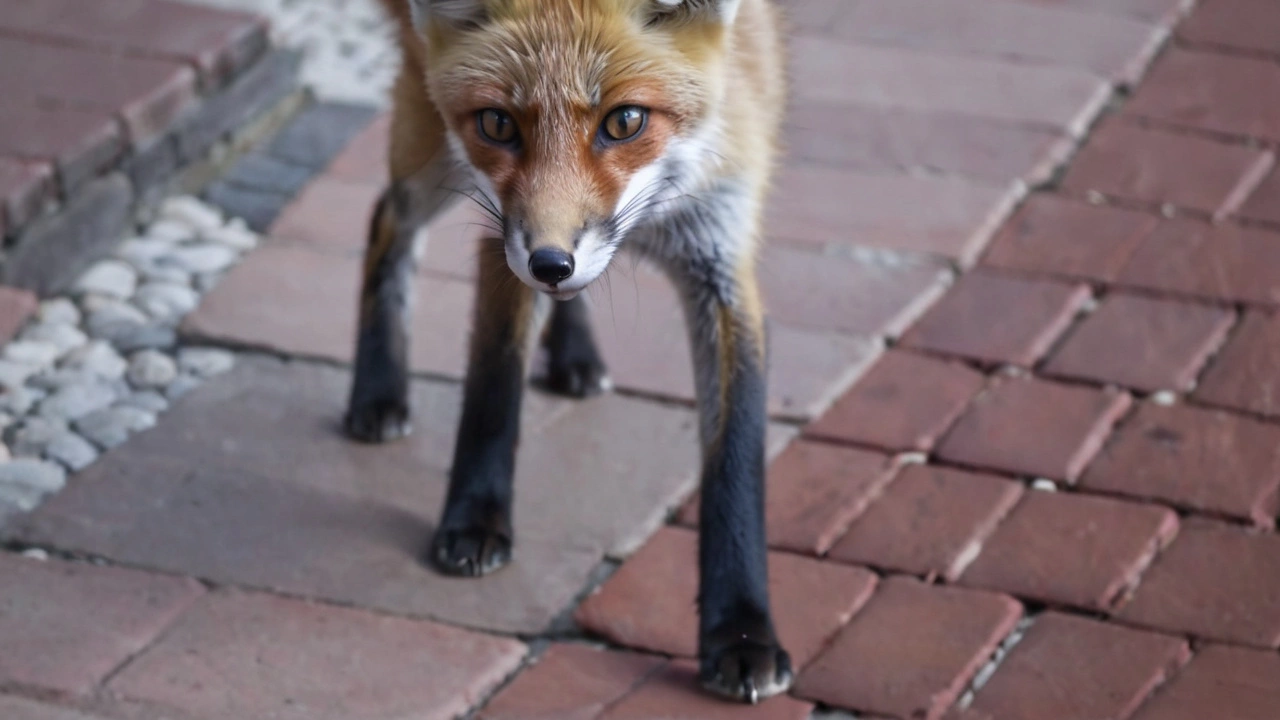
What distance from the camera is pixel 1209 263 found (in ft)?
14.0

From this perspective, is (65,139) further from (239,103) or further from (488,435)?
(488,435)

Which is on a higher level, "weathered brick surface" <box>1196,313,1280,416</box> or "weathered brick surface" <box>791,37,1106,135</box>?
"weathered brick surface" <box>791,37,1106,135</box>

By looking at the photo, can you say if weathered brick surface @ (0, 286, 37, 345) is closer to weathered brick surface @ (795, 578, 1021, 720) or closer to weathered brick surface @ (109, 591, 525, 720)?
weathered brick surface @ (109, 591, 525, 720)

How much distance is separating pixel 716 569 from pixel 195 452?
1257mm

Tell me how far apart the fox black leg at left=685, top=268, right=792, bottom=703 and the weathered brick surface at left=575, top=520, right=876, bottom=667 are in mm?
115

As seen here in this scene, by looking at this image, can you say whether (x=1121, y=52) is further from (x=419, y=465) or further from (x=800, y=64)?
(x=419, y=465)

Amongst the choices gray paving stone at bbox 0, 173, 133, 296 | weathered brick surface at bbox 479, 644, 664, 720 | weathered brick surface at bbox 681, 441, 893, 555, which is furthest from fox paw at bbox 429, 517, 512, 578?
gray paving stone at bbox 0, 173, 133, 296

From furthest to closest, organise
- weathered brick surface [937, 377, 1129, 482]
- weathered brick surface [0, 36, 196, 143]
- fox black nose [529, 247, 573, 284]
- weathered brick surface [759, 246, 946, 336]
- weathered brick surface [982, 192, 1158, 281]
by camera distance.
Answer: weathered brick surface [0, 36, 196, 143], weathered brick surface [982, 192, 1158, 281], weathered brick surface [759, 246, 946, 336], weathered brick surface [937, 377, 1129, 482], fox black nose [529, 247, 573, 284]

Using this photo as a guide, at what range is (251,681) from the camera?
2.95 meters

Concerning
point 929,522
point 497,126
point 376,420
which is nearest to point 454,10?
point 497,126

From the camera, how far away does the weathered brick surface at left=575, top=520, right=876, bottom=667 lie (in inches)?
Result: 122

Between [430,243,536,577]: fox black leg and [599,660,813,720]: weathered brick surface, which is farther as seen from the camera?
[430,243,536,577]: fox black leg

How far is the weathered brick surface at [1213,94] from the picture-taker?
4.93 m

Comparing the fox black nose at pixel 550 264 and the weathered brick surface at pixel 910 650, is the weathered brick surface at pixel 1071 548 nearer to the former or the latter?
the weathered brick surface at pixel 910 650
